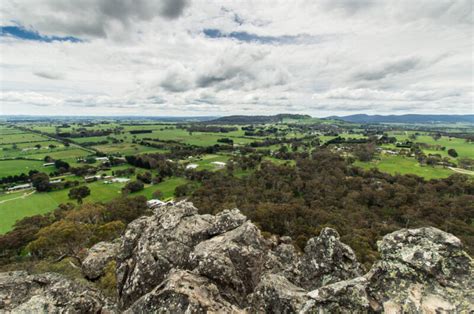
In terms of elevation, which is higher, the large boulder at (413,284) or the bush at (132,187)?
the large boulder at (413,284)

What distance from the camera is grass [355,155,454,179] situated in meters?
108

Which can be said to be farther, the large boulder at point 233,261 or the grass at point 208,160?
the grass at point 208,160

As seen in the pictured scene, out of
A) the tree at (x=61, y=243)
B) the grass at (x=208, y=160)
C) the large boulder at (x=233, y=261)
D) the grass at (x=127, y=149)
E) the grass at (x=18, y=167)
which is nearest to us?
the large boulder at (x=233, y=261)

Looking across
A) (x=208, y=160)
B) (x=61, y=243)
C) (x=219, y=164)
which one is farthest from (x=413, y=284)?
(x=208, y=160)

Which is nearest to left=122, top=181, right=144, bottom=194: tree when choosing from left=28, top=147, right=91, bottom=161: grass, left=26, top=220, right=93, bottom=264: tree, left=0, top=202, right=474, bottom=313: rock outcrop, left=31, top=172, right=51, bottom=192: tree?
left=31, top=172, right=51, bottom=192: tree

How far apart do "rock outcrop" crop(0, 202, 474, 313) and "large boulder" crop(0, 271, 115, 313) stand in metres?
0.05

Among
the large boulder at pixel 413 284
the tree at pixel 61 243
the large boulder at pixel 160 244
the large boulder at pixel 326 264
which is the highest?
the large boulder at pixel 413 284

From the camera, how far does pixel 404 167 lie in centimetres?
11981

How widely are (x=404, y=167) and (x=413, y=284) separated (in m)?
136

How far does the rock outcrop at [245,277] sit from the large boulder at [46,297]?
0.05 m

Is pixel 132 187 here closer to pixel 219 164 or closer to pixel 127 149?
pixel 219 164

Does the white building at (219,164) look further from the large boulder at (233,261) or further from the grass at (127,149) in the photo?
the large boulder at (233,261)

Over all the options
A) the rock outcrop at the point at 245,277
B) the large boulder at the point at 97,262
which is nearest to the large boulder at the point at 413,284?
the rock outcrop at the point at 245,277

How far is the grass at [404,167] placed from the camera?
4235 inches
